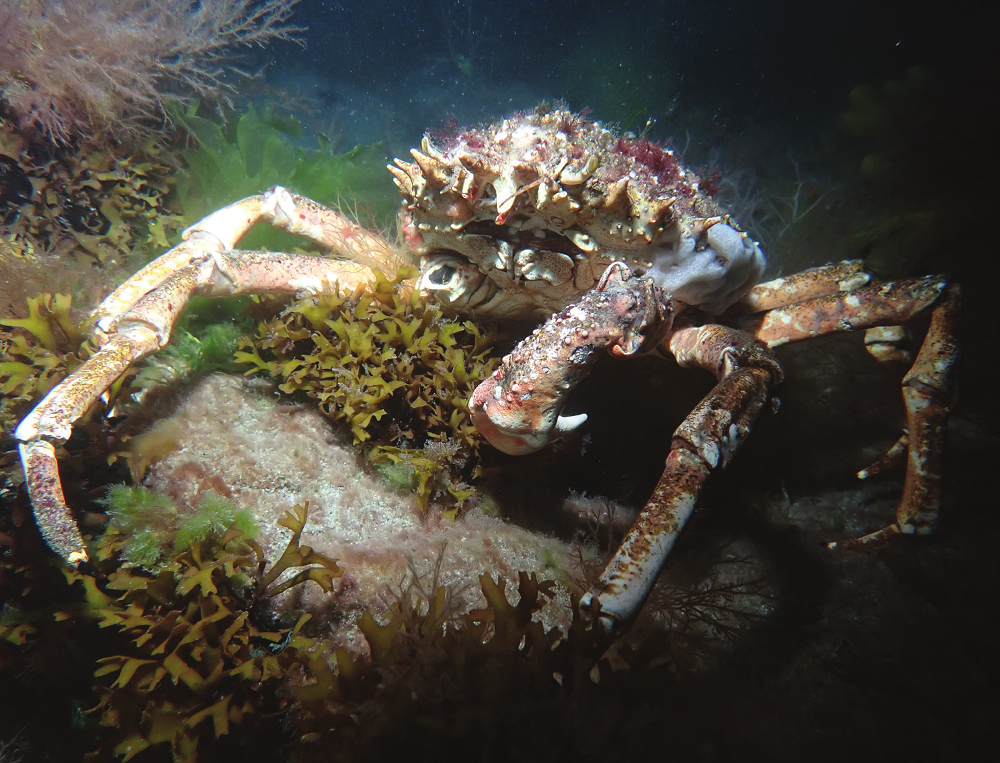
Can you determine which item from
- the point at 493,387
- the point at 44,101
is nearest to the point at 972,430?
the point at 493,387

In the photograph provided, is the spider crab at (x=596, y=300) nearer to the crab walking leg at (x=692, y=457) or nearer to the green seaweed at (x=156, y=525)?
the crab walking leg at (x=692, y=457)

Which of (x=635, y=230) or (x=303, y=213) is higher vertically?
(x=635, y=230)

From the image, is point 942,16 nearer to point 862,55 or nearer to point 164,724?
point 862,55

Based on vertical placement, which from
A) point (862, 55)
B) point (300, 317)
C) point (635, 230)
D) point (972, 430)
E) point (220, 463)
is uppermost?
point (862, 55)

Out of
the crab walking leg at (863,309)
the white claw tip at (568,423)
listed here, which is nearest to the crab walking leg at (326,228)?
the white claw tip at (568,423)

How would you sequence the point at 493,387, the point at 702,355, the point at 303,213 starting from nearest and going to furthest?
1. the point at 493,387
2. the point at 702,355
3. the point at 303,213

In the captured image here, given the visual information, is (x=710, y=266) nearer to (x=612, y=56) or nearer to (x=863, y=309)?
(x=863, y=309)

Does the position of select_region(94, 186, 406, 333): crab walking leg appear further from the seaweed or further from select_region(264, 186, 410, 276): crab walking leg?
the seaweed
